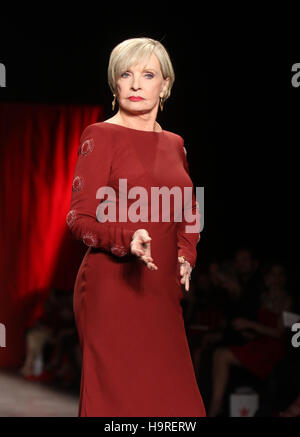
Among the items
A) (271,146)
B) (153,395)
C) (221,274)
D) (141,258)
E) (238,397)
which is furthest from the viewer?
(271,146)

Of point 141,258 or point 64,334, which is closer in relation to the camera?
point 141,258

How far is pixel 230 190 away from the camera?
6.11 meters

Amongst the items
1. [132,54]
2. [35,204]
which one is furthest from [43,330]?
[132,54]

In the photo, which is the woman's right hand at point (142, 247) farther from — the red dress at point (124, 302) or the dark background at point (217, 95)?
the dark background at point (217, 95)

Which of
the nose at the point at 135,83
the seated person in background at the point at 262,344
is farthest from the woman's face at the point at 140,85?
the seated person in background at the point at 262,344

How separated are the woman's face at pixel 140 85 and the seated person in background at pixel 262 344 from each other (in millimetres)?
2508

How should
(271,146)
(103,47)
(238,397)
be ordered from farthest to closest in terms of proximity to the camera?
(271,146)
(103,47)
(238,397)

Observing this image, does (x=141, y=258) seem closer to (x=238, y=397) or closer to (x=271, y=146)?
(x=238, y=397)

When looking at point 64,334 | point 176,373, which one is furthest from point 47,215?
point 176,373

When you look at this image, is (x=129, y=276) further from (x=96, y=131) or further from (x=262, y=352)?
(x=262, y=352)

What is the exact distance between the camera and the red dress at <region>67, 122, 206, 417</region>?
1.94 meters

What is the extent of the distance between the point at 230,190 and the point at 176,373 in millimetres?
4225

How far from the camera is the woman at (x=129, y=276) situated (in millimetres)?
1940

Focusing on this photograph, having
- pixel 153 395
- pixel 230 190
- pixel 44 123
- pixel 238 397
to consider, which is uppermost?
pixel 44 123
